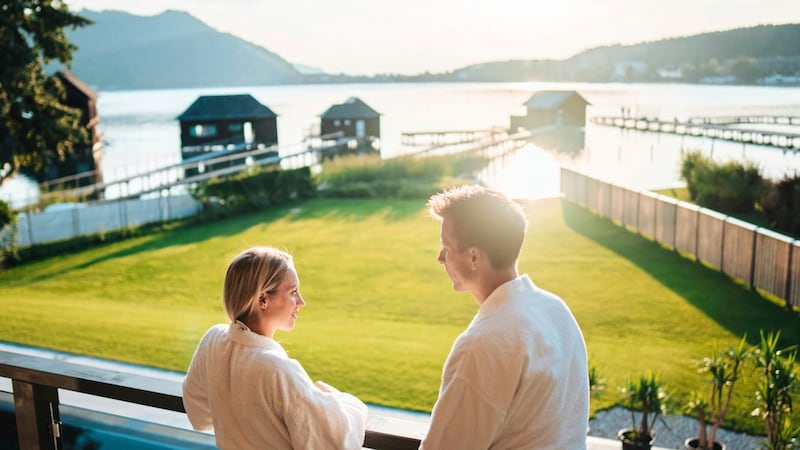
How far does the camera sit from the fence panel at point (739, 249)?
12281mm

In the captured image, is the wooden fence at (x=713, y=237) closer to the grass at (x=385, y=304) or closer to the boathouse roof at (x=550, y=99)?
the grass at (x=385, y=304)

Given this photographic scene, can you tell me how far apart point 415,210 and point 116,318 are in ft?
42.0

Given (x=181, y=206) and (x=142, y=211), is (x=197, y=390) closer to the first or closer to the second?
(x=142, y=211)

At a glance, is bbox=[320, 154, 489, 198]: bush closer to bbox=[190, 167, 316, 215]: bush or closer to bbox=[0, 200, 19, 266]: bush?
bbox=[190, 167, 316, 215]: bush

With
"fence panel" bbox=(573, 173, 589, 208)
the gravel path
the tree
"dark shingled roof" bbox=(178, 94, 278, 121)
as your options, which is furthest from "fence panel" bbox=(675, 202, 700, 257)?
"dark shingled roof" bbox=(178, 94, 278, 121)

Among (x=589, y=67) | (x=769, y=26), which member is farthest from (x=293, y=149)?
(x=769, y=26)

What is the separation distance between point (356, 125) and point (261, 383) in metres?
57.2

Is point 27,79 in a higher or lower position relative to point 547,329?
higher

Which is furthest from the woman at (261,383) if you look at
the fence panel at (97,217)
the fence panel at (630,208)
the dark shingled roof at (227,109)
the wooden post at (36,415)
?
the dark shingled roof at (227,109)

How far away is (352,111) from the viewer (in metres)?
58.6

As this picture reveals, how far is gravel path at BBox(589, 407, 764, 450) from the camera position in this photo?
21.4 feet

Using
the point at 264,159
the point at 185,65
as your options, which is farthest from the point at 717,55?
the point at 185,65

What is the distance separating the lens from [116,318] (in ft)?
35.4

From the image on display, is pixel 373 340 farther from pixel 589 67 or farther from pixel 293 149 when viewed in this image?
pixel 293 149
